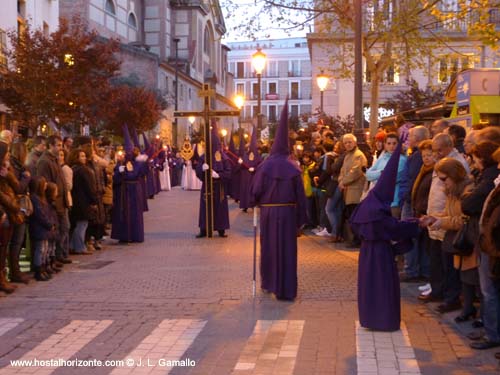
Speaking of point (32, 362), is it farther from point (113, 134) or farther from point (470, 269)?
point (113, 134)

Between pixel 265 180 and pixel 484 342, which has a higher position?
pixel 265 180

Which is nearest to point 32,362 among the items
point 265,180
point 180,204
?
point 265,180

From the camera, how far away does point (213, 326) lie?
819cm

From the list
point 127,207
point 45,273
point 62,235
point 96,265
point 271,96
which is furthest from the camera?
point 271,96

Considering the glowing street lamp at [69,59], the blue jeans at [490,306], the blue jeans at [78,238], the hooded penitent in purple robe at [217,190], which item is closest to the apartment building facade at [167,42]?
the glowing street lamp at [69,59]

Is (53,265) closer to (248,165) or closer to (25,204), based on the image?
(25,204)

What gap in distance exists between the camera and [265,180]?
986 cm

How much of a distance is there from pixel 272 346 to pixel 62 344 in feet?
6.54

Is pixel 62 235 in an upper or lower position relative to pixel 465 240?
lower

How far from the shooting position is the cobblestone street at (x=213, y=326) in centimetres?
676

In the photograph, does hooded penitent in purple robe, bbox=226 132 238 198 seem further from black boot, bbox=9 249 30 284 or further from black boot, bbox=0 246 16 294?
black boot, bbox=0 246 16 294

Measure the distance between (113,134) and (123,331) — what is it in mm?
30965

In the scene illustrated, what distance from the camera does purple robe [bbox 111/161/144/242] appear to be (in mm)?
15672

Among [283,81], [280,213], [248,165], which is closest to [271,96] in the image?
[283,81]
